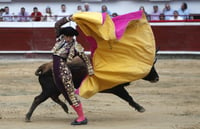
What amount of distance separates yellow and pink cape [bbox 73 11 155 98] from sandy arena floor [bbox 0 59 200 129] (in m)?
0.46

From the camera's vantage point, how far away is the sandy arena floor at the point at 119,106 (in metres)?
6.87

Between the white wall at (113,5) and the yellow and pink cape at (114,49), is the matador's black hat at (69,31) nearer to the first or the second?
the yellow and pink cape at (114,49)

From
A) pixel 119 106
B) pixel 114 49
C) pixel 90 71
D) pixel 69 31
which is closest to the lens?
pixel 69 31

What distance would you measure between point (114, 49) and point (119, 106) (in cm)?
159

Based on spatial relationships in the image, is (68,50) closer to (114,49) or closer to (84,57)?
(84,57)

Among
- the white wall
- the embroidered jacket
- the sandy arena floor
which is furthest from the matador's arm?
the white wall

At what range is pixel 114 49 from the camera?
7.09 m

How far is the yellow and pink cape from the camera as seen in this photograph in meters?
6.88

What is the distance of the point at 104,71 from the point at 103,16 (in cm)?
59

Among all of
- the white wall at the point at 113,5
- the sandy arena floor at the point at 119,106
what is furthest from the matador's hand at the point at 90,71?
the white wall at the point at 113,5

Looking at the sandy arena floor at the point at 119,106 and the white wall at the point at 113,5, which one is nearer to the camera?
the sandy arena floor at the point at 119,106

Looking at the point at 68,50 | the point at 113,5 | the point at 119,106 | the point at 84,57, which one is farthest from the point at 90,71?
the point at 113,5

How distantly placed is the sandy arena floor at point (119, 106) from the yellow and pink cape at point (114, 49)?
46 centimetres

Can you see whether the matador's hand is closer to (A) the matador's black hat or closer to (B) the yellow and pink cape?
(B) the yellow and pink cape
